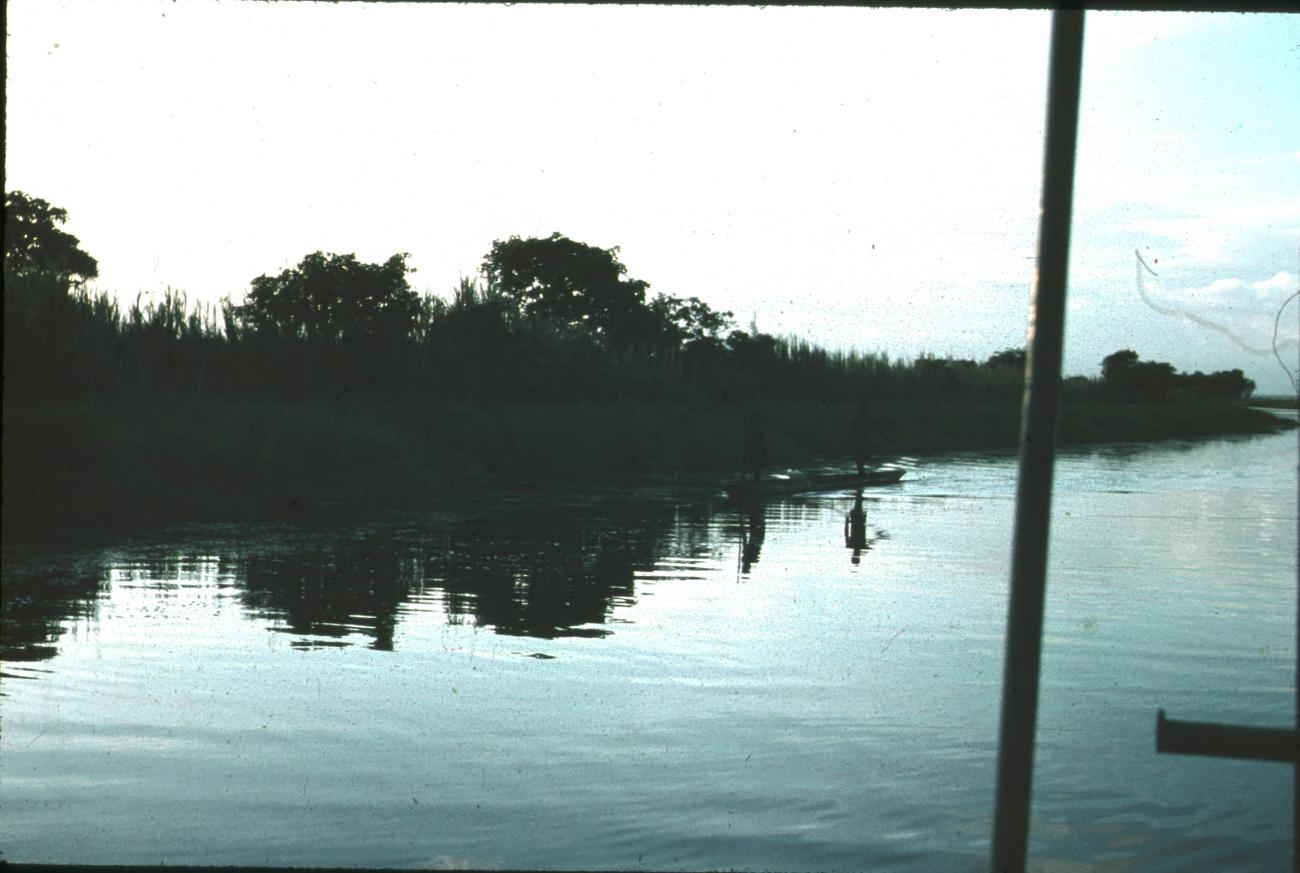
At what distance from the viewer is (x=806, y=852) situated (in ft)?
16.7

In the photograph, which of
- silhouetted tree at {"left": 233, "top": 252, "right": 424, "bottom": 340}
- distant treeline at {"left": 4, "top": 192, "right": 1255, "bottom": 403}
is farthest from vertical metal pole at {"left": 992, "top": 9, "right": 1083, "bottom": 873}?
silhouetted tree at {"left": 233, "top": 252, "right": 424, "bottom": 340}

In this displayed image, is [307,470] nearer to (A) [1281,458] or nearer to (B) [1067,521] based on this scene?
(B) [1067,521]

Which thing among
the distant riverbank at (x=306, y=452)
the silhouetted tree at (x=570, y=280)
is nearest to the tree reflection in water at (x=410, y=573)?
the distant riverbank at (x=306, y=452)

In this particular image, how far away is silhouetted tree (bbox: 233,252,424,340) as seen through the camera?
23.5m

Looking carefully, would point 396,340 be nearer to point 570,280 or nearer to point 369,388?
point 369,388

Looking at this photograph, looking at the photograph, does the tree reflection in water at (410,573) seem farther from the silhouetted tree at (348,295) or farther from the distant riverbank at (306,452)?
the silhouetted tree at (348,295)

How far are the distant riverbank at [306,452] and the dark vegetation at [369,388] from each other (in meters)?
0.03

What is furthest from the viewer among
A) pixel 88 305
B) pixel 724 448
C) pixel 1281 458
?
pixel 1281 458

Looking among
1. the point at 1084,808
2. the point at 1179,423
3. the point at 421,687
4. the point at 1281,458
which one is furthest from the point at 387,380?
the point at 1179,423

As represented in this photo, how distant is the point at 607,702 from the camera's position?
24.7 ft

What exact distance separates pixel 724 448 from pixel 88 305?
13.6m

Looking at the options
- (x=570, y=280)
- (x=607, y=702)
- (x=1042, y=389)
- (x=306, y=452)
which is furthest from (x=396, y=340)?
(x=1042, y=389)

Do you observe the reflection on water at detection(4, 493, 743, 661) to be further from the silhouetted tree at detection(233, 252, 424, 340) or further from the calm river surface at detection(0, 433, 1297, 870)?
the silhouetted tree at detection(233, 252, 424, 340)

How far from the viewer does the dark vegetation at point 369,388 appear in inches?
Result: 642
